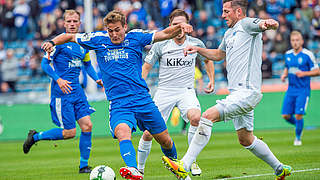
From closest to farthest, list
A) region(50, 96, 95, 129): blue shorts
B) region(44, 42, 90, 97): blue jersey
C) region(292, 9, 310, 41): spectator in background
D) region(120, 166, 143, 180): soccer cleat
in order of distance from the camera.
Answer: region(120, 166, 143, 180): soccer cleat
region(44, 42, 90, 97): blue jersey
region(50, 96, 95, 129): blue shorts
region(292, 9, 310, 41): spectator in background

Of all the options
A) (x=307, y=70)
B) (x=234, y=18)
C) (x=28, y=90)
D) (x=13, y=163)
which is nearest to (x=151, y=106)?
(x=234, y=18)

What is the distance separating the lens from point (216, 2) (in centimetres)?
2292

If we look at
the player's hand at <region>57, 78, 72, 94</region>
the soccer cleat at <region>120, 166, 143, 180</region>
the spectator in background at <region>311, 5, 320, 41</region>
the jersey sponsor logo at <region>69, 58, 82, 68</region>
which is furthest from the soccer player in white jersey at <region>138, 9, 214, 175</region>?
the spectator in background at <region>311, 5, 320, 41</region>

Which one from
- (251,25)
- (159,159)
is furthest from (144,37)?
(159,159)

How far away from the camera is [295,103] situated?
13.7 meters

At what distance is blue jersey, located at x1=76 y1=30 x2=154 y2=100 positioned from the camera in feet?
23.1

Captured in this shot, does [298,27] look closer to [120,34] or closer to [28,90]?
[28,90]

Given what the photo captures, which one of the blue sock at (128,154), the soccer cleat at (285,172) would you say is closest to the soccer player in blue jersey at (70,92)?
the blue sock at (128,154)

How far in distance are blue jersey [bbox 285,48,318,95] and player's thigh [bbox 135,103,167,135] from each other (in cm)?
737

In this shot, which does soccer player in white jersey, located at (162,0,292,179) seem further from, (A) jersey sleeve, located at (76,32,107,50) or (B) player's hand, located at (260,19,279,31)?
(A) jersey sleeve, located at (76,32,107,50)

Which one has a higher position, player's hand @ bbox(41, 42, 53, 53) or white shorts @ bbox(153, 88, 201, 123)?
player's hand @ bbox(41, 42, 53, 53)

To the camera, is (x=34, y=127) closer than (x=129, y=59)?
No

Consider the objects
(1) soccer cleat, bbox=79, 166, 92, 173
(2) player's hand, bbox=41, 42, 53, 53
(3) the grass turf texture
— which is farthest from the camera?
(1) soccer cleat, bbox=79, 166, 92, 173

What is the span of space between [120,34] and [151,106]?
1063 mm
